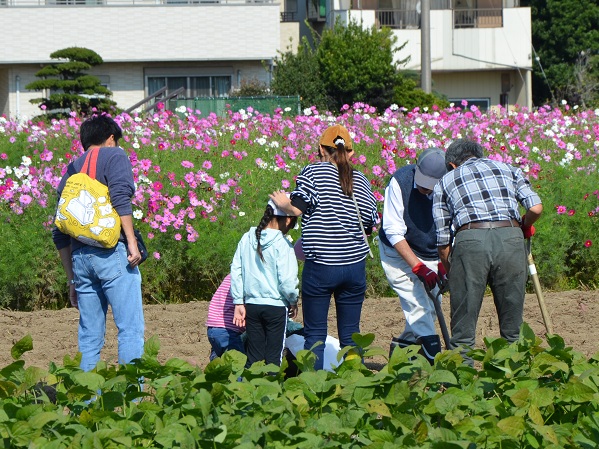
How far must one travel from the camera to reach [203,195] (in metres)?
10.2

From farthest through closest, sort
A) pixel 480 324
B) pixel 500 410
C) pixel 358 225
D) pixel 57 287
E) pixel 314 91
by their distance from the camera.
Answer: pixel 314 91
pixel 57 287
pixel 480 324
pixel 358 225
pixel 500 410

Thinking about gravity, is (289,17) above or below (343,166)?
above

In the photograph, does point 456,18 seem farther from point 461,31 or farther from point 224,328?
point 224,328

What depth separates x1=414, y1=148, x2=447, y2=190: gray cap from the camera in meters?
5.83

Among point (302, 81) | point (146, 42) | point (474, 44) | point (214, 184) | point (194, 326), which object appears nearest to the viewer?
point (194, 326)

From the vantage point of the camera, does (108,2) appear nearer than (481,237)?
No

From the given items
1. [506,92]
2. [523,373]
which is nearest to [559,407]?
[523,373]

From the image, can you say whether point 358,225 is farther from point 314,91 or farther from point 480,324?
point 314,91

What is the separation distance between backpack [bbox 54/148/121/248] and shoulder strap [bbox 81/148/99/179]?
0.02 m

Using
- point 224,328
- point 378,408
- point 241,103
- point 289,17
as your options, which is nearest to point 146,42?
point 241,103

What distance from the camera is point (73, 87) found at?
26188 mm

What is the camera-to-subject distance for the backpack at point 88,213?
17.6 ft

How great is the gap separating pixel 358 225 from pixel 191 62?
26.1 meters

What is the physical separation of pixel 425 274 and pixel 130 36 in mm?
25683
